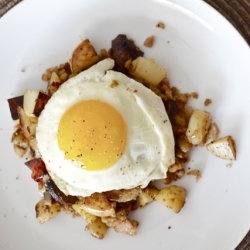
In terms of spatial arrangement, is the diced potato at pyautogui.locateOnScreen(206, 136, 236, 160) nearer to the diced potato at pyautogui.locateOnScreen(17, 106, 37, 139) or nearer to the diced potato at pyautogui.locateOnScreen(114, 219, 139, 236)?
the diced potato at pyautogui.locateOnScreen(114, 219, 139, 236)

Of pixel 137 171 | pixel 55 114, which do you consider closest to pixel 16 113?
pixel 55 114

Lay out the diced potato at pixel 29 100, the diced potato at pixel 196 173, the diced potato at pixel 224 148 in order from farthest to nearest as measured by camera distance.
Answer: the diced potato at pixel 29 100, the diced potato at pixel 196 173, the diced potato at pixel 224 148

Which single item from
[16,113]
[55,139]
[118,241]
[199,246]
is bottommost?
[199,246]

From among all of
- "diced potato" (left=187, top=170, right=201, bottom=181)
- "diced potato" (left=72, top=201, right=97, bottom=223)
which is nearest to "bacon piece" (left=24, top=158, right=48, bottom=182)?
"diced potato" (left=72, top=201, right=97, bottom=223)

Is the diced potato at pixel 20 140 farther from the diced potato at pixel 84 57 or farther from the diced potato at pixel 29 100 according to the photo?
the diced potato at pixel 84 57

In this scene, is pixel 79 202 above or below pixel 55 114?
below

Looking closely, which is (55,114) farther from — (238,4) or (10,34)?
(238,4)

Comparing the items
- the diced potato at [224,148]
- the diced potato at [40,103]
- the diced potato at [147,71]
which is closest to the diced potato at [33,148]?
the diced potato at [40,103]
